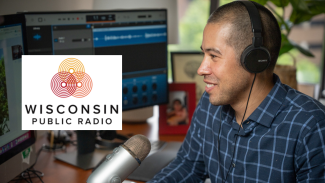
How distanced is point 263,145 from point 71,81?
1.96 feet

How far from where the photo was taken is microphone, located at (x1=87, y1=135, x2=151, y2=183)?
561 millimetres

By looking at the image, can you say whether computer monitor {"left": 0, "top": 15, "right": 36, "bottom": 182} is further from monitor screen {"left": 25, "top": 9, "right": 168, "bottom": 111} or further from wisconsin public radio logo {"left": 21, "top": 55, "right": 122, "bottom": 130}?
wisconsin public radio logo {"left": 21, "top": 55, "right": 122, "bottom": 130}

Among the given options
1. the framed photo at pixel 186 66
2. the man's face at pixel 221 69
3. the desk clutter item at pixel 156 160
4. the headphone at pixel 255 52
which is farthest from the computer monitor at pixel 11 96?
the framed photo at pixel 186 66

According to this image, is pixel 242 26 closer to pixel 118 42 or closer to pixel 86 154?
pixel 118 42

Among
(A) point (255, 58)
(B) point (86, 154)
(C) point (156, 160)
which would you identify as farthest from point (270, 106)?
(B) point (86, 154)

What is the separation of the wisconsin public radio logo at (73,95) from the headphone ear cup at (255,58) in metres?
0.44

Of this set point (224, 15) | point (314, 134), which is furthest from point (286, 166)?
point (224, 15)

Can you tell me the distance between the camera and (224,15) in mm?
922

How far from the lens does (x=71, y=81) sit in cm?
57

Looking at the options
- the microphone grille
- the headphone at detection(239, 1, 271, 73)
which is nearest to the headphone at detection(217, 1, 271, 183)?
the headphone at detection(239, 1, 271, 73)

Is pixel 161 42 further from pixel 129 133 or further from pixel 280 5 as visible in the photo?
pixel 280 5

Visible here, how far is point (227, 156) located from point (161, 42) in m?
0.61

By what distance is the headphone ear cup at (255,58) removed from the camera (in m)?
0.86

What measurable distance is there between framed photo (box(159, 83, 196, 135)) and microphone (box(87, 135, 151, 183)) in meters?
0.92
